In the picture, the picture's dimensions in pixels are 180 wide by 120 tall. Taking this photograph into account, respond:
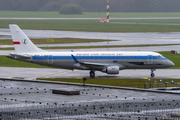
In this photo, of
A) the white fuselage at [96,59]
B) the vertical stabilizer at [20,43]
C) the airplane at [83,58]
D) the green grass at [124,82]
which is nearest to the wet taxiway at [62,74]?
the airplane at [83,58]

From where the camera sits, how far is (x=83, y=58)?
59750 millimetres

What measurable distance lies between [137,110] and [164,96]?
8.34 metres

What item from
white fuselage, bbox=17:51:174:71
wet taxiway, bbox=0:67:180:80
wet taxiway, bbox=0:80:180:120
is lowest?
wet taxiway, bbox=0:80:180:120

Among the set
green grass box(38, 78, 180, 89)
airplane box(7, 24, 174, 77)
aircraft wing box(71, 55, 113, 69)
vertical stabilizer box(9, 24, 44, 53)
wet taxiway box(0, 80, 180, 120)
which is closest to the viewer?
wet taxiway box(0, 80, 180, 120)

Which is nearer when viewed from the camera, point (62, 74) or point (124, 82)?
point (124, 82)

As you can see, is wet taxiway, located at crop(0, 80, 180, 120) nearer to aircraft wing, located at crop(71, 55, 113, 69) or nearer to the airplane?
aircraft wing, located at crop(71, 55, 113, 69)

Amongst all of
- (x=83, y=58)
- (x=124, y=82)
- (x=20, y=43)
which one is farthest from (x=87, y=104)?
(x=20, y=43)

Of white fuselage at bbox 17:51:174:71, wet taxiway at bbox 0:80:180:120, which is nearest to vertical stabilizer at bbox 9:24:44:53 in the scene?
white fuselage at bbox 17:51:174:71

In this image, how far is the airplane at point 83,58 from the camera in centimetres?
5944

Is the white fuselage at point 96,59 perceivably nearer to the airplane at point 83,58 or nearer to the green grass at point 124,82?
the airplane at point 83,58

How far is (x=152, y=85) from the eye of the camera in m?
49.2

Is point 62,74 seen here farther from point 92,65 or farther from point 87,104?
point 87,104

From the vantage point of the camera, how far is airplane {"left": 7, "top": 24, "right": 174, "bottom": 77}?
59438 millimetres

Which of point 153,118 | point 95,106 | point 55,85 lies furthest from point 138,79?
point 153,118
